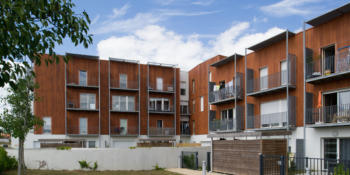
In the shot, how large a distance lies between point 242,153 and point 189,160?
6880mm

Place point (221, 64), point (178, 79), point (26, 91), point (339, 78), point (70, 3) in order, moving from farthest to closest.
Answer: point (178, 79) < point (221, 64) < point (339, 78) < point (26, 91) < point (70, 3)

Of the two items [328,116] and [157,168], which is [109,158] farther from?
[328,116]

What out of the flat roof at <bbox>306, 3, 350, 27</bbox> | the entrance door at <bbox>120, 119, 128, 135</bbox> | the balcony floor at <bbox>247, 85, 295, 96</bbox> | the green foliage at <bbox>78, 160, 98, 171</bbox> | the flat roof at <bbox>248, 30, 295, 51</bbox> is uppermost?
the flat roof at <bbox>306, 3, 350, 27</bbox>

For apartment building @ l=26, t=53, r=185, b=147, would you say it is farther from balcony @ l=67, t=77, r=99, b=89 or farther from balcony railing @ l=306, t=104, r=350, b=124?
balcony railing @ l=306, t=104, r=350, b=124

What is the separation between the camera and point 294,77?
79.3 feet

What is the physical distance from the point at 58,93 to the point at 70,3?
3248 cm

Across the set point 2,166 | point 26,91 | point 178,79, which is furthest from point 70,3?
point 178,79

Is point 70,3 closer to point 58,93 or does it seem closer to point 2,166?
point 2,166

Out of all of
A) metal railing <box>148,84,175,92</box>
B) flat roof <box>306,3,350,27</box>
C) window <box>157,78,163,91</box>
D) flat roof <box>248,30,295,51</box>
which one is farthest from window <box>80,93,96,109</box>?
flat roof <box>306,3,350,27</box>

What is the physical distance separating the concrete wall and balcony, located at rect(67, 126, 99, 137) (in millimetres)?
13369

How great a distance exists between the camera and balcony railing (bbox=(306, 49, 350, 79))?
20.2 meters

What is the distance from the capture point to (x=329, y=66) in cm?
2167

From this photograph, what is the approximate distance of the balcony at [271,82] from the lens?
24078mm

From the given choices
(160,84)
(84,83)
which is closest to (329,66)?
(160,84)
